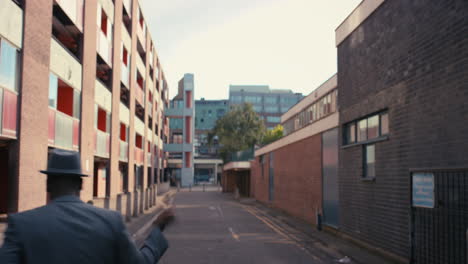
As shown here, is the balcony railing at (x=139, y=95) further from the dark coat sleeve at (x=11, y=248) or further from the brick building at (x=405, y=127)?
the dark coat sleeve at (x=11, y=248)

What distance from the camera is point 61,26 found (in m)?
17.5

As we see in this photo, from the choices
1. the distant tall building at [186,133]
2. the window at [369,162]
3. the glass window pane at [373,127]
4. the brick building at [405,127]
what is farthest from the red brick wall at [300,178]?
the distant tall building at [186,133]

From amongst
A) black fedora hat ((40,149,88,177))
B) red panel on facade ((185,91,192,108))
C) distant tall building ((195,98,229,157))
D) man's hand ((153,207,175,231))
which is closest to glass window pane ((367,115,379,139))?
man's hand ((153,207,175,231))

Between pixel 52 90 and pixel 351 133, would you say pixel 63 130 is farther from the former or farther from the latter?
pixel 351 133

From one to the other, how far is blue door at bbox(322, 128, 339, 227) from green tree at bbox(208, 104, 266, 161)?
173 feet

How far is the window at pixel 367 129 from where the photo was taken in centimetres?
1221

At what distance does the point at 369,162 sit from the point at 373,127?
1.08m

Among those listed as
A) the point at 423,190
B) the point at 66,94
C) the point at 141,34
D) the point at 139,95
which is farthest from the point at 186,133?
the point at 423,190

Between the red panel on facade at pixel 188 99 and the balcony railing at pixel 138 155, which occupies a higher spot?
the red panel on facade at pixel 188 99

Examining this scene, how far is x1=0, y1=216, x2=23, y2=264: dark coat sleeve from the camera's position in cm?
248

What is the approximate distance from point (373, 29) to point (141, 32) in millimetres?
26316

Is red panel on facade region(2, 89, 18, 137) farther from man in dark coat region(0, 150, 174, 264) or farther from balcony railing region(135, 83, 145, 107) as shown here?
balcony railing region(135, 83, 145, 107)

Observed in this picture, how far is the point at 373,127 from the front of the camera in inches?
507

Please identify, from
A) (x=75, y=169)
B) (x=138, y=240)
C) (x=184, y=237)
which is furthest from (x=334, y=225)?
(x=75, y=169)
